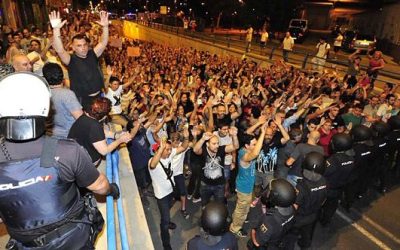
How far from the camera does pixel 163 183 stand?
16.8 feet

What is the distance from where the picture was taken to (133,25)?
41.8 metres

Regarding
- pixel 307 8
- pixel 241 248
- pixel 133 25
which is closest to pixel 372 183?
pixel 241 248

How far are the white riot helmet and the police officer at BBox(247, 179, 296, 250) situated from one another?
294cm

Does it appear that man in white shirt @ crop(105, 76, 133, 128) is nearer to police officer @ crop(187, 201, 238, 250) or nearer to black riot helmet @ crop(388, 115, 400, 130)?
police officer @ crop(187, 201, 238, 250)

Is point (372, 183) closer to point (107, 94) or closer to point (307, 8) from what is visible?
point (107, 94)

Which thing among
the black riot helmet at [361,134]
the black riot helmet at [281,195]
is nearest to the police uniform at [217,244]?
the black riot helmet at [281,195]

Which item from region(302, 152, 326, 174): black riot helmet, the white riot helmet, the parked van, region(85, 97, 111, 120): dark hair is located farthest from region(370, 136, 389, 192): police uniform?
the parked van

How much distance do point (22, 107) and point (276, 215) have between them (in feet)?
10.7

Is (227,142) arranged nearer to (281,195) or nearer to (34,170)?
(281,195)

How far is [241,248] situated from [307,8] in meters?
54.2

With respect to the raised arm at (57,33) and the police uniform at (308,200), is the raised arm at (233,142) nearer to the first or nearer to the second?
the police uniform at (308,200)

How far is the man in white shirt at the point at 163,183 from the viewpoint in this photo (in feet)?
16.8

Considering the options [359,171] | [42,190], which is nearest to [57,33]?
[42,190]

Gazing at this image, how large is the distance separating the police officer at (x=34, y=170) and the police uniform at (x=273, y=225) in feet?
8.52
